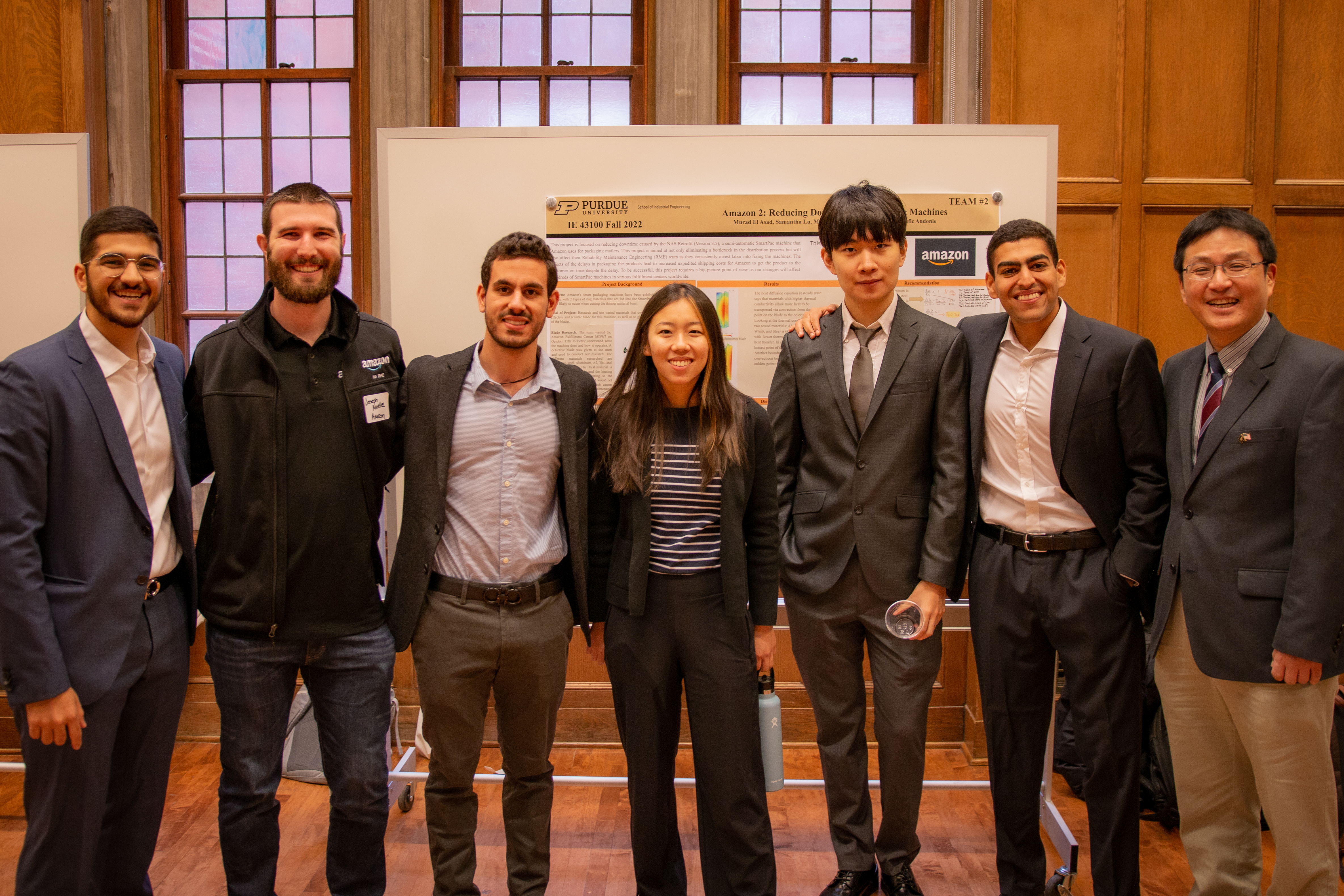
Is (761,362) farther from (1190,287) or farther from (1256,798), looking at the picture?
(1256,798)

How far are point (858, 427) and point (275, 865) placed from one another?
6.12 feet

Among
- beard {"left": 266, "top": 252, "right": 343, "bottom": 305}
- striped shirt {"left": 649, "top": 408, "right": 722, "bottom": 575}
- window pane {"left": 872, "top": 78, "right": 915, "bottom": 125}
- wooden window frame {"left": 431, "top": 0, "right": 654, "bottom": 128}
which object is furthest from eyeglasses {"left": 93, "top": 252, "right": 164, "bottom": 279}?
window pane {"left": 872, "top": 78, "right": 915, "bottom": 125}

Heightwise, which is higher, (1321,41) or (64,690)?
(1321,41)

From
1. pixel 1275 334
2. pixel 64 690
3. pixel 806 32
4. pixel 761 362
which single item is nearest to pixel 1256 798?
pixel 1275 334

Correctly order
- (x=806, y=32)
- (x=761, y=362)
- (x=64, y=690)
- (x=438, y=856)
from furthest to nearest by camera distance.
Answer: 1. (x=806, y=32)
2. (x=761, y=362)
3. (x=438, y=856)
4. (x=64, y=690)

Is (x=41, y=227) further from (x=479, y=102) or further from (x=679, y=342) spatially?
(x=679, y=342)

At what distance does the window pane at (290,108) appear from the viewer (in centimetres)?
407

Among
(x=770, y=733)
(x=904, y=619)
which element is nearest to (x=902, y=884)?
(x=770, y=733)

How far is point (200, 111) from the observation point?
4074 millimetres

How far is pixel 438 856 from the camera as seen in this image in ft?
7.05

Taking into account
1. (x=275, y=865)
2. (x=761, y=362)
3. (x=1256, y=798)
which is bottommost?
(x=275, y=865)

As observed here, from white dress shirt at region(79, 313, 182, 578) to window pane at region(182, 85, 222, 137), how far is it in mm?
2541

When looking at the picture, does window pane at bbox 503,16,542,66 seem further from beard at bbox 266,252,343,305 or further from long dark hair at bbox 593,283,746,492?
long dark hair at bbox 593,283,746,492

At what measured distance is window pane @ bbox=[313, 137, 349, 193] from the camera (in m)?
4.06
